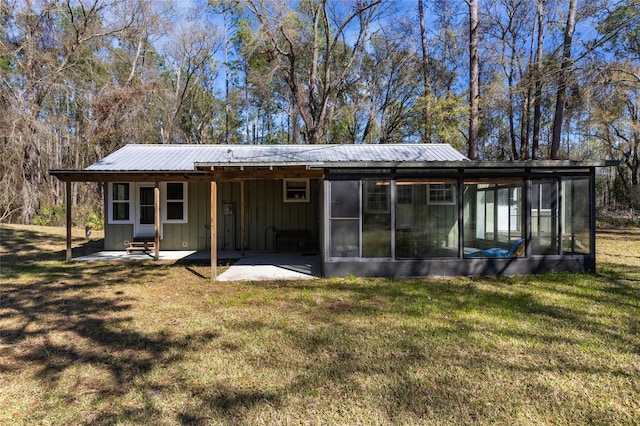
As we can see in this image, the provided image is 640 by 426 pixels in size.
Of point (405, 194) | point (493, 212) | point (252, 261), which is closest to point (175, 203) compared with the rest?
point (252, 261)

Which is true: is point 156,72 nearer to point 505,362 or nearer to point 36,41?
point 36,41

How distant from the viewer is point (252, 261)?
8.59 m

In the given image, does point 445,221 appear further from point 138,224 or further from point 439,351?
point 138,224

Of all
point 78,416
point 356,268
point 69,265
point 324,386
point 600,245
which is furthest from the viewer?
point 600,245

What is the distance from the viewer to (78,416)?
2.43m

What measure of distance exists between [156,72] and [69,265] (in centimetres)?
1695

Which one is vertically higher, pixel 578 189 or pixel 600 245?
pixel 578 189

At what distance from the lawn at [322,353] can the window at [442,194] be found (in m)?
1.74

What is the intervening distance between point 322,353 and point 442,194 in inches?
181

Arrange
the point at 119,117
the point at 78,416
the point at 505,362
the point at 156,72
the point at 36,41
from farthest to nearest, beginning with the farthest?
the point at 156,72 → the point at 119,117 → the point at 36,41 → the point at 505,362 → the point at 78,416

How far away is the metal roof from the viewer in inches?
379

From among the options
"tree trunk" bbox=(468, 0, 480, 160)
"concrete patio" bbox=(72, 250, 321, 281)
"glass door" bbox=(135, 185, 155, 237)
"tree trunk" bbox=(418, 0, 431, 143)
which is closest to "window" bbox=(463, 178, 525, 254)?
"concrete patio" bbox=(72, 250, 321, 281)

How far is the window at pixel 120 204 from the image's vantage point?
10.0 meters

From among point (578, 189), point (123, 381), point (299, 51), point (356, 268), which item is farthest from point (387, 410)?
point (299, 51)
